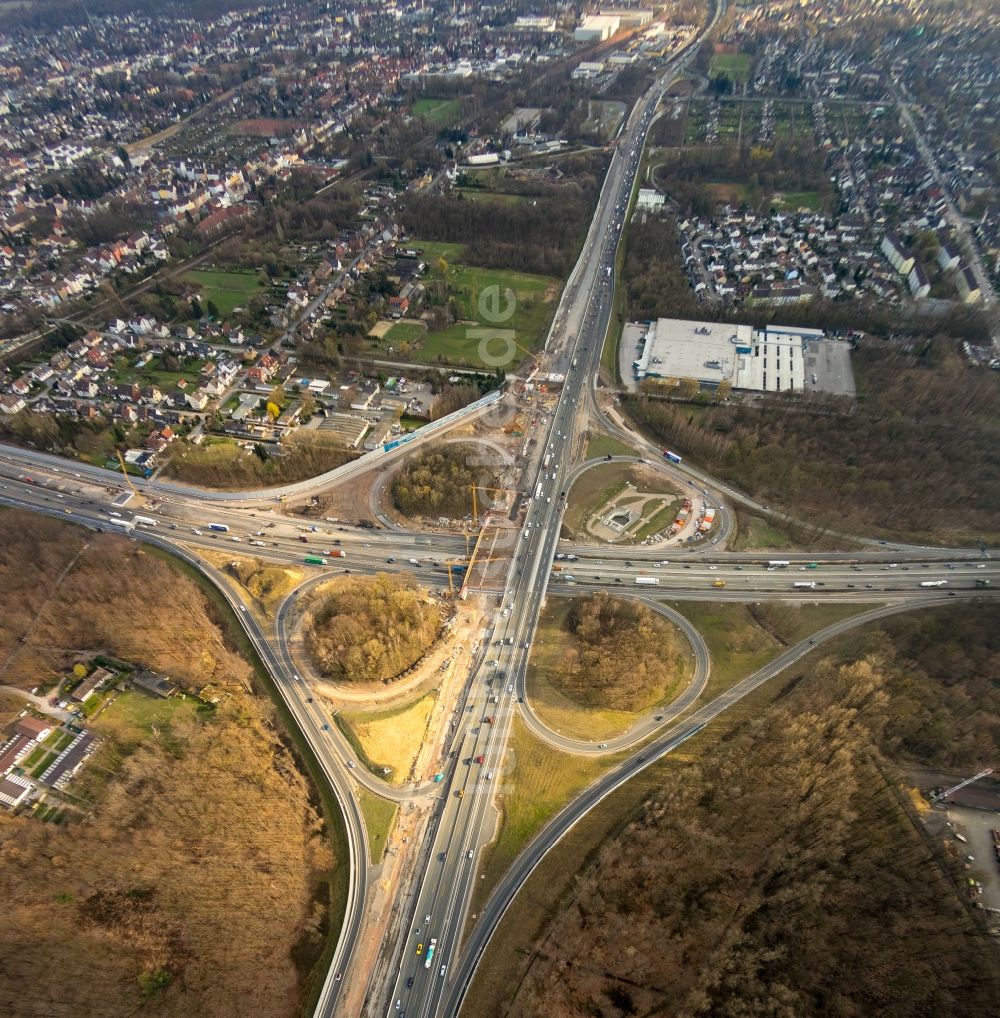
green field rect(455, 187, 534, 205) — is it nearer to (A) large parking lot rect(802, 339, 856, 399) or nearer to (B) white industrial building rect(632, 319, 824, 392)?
(B) white industrial building rect(632, 319, 824, 392)

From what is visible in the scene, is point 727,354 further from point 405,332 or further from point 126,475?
point 126,475

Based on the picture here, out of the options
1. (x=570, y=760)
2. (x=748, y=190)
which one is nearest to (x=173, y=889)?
(x=570, y=760)

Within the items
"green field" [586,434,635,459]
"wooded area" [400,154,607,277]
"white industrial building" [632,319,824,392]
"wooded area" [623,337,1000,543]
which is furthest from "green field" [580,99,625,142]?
"green field" [586,434,635,459]

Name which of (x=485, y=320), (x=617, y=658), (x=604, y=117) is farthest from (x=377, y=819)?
(x=604, y=117)

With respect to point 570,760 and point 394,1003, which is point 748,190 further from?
point 394,1003

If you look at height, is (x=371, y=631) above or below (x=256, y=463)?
below

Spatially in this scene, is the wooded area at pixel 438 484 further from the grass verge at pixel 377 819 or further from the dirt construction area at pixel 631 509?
the grass verge at pixel 377 819

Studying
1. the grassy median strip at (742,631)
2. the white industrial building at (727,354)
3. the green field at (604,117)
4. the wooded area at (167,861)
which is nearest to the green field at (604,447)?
the white industrial building at (727,354)
